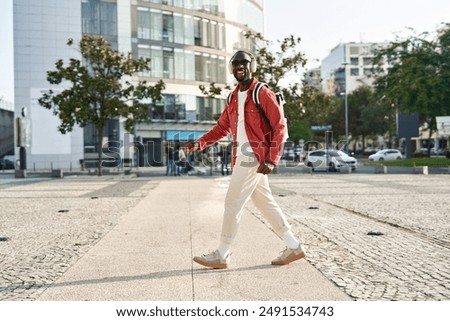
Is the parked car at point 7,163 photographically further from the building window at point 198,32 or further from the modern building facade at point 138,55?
the building window at point 198,32

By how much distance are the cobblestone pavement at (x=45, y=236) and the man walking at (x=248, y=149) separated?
138 centimetres

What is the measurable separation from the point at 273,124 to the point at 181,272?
4.54 feet

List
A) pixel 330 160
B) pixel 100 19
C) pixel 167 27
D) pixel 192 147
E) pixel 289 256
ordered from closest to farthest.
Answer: pixel 289 256 < pixel 192 147 < pixel 330 160 < pixel 100 19 < pixel 167 27

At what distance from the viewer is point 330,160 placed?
31.7m

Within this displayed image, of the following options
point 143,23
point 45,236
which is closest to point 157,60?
point 143,23

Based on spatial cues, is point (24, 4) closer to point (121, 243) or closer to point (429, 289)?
point (121, 243)

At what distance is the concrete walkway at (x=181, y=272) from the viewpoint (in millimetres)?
3508

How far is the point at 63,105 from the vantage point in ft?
84.7

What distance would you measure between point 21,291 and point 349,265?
2.61 metres

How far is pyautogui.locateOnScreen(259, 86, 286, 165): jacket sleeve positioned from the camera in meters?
4.21

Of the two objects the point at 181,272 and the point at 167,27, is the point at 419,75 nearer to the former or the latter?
the point at 167,27

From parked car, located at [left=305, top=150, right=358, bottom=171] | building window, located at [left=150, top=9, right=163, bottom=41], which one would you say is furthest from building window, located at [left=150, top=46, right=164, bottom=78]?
parked car, located at [left=305, top=150, right=358, bottom=171]

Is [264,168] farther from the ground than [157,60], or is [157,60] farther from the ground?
[157,60]

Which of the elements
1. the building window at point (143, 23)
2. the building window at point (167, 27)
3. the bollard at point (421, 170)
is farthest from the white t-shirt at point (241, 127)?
the building window at point (167, 27)
